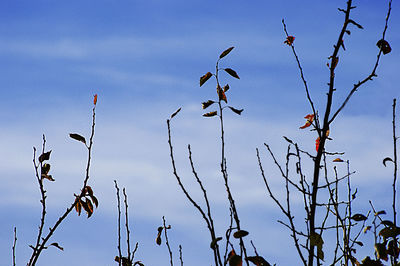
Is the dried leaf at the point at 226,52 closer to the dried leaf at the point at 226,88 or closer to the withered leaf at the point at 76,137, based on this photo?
the dried leaf at the point at 226,88

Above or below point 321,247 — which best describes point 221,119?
above

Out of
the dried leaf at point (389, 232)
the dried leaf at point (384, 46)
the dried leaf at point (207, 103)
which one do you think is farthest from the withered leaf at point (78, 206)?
the dried leaf at point (384, 46)

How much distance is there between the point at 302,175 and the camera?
3.05 m

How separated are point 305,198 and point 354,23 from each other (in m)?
1.02

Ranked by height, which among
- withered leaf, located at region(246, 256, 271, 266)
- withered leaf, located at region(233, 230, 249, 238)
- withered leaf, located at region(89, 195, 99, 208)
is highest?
withered leaf, located at region(89, 195, 99, 208)

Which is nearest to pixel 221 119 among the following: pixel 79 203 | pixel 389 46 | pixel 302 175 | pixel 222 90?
pixel 222 90

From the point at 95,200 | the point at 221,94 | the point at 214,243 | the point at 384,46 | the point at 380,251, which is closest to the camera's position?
the point at 214,243

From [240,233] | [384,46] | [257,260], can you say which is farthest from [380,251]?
[384,46]

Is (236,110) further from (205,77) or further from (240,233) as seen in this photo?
(240,233)

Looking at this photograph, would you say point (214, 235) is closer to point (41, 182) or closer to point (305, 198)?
point (305, 198)

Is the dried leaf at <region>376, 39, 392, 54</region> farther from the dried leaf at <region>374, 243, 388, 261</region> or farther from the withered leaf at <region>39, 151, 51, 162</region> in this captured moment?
the withered leaf at <region>39, 151, 51, 162</region>

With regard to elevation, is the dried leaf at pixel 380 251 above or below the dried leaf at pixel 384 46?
below

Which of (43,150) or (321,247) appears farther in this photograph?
(43,150)

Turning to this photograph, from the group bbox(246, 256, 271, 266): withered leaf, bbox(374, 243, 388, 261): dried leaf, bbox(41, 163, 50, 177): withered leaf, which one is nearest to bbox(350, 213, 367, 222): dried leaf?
bbox(374, 243, 388, 261): dried leaf
